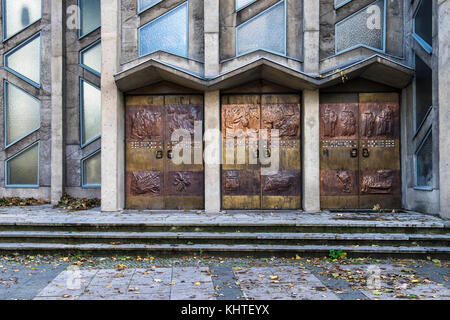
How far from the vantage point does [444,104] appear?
7832mm

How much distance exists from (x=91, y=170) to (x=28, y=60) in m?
4.27

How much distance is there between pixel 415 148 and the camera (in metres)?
9.10

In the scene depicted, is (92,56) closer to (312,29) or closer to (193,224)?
(312,29)

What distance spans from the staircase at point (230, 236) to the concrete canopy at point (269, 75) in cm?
349

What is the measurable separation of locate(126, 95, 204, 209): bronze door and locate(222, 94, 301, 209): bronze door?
0.81 meters

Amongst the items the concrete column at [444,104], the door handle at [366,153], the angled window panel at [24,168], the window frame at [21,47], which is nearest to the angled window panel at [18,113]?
the window frame at [21,47]

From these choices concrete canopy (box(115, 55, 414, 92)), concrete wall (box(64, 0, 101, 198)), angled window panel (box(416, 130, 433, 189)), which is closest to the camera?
angled window panel (box(416, 130, 433, 189))

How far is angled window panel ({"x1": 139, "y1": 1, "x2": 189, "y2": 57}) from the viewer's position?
977cm

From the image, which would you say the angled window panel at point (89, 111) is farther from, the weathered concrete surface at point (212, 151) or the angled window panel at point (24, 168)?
the weathered concrete surface at point (212, 151)

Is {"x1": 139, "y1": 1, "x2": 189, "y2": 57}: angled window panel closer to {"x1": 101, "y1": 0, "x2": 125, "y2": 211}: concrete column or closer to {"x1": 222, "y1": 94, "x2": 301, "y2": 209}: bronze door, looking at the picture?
{"x1": 101, "y1": 0, "x2": 125, "y2": 211}: concrete column

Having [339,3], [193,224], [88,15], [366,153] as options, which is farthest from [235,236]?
[88,15]

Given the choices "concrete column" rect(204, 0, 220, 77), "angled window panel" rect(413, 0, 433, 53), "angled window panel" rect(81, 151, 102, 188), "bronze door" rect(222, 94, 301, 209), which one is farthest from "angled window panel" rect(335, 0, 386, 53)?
"angled window panel" rect(81, 151, 102, 188)

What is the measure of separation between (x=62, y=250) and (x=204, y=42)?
601 centimetres

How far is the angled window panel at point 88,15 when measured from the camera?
38.2 feet
